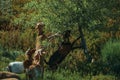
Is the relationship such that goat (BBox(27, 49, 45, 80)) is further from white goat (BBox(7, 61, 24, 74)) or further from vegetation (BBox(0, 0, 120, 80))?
white goat (BBox(7, 61, 24, 74))

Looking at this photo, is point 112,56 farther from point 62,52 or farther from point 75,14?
point 75,14

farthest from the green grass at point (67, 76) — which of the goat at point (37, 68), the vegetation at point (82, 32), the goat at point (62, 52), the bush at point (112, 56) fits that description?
the goat at point (62, 52)

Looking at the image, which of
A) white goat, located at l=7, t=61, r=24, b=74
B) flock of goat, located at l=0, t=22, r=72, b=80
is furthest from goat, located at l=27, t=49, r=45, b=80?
white goat, located at l=7, t=61, r=24, b=74

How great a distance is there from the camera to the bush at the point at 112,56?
1802 centimetres

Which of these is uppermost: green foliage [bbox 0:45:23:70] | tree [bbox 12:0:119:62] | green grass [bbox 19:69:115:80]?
tree [bbox 12:0:119:62]

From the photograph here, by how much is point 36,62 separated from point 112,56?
3.34m

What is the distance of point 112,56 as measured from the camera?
59.9 feet

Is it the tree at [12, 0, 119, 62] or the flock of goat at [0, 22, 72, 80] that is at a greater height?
the tree at [12, 0, 119, 62]

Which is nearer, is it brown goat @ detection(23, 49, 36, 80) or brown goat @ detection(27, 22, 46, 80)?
brown goat @ detection(27, 22, 46, 80)

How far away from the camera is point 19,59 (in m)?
19.2

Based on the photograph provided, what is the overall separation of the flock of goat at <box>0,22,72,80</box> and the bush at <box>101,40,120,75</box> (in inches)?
56.9

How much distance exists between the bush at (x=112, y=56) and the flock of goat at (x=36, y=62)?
145 cm

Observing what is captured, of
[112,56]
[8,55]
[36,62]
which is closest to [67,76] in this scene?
[36,62]

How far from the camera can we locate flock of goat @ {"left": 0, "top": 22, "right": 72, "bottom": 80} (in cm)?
1596
